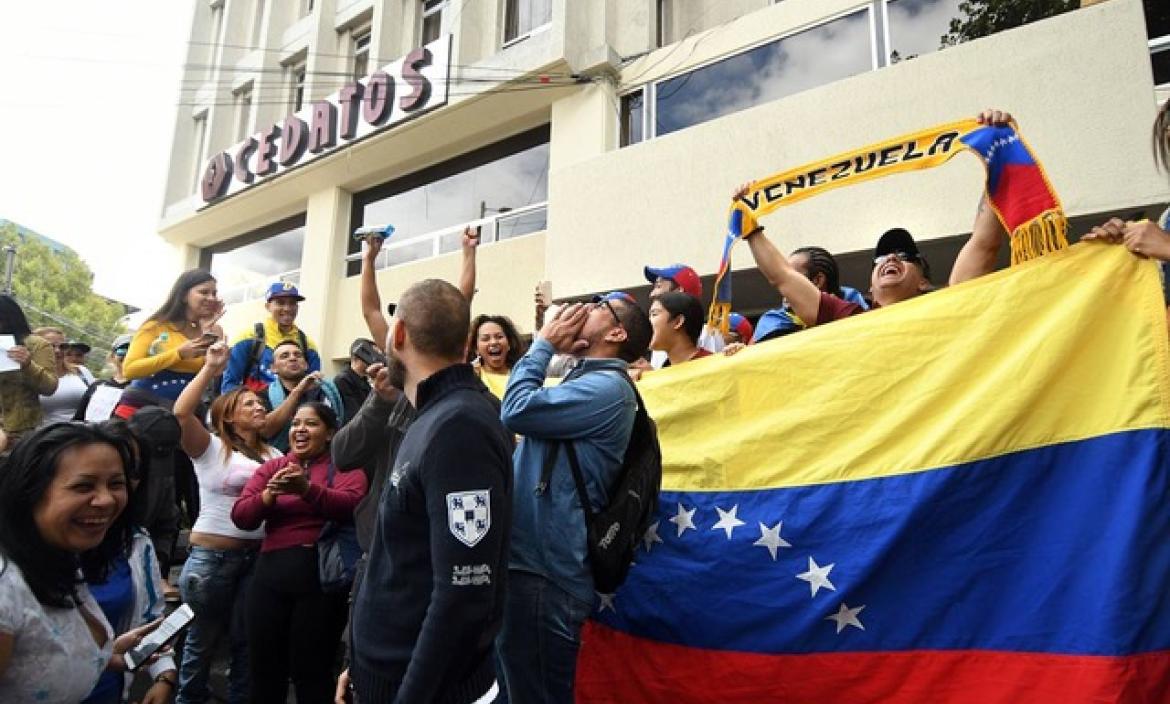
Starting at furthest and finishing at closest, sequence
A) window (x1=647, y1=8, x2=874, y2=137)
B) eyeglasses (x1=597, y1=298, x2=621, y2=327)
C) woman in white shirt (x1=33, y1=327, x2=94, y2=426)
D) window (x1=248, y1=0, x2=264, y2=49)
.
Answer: window (x1=248, y1=0, x2=264, y2=49), window (x1=647, y1=8, x2=874, y2=137), woman in white shirt (x1=33, y1=327, x2=94, y2=426), eyeglasses (x1=597, y1=298, x2=621, y2=327)

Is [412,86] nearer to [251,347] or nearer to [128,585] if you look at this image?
[251,347]

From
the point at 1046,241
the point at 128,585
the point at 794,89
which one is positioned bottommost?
the point at 128,585

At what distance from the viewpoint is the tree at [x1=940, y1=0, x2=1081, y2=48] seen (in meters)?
6.73

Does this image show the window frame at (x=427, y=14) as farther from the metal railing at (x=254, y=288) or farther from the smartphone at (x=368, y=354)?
the smartphone at (x=368, y=354)

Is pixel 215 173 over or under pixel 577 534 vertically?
over

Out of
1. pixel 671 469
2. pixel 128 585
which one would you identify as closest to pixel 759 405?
pixel 671 469

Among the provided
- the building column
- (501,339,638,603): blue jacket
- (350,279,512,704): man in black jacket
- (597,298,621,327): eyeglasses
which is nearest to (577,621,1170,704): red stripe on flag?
(501,339,638,603): blue jacket

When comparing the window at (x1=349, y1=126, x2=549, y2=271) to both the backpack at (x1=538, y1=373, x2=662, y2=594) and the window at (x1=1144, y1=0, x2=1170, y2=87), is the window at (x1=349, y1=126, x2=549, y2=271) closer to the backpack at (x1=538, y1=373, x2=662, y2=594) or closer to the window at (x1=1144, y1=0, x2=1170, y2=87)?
the window at (x1=1144, y1=0, x2=1170, y2=87)

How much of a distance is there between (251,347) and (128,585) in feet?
9.07

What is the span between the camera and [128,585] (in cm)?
238

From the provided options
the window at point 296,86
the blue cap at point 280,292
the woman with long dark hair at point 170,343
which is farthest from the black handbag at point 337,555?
the window at point 296,86

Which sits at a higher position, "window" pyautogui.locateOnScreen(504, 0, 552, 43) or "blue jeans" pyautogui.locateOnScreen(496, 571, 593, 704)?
"window" pyautogui.locateOnScreen(504, 0, 552, 43)

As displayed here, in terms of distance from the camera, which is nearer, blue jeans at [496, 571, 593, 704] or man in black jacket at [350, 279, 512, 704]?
man in black jacket at [350, 279, 512, 704]

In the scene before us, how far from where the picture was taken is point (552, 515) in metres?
2.30
